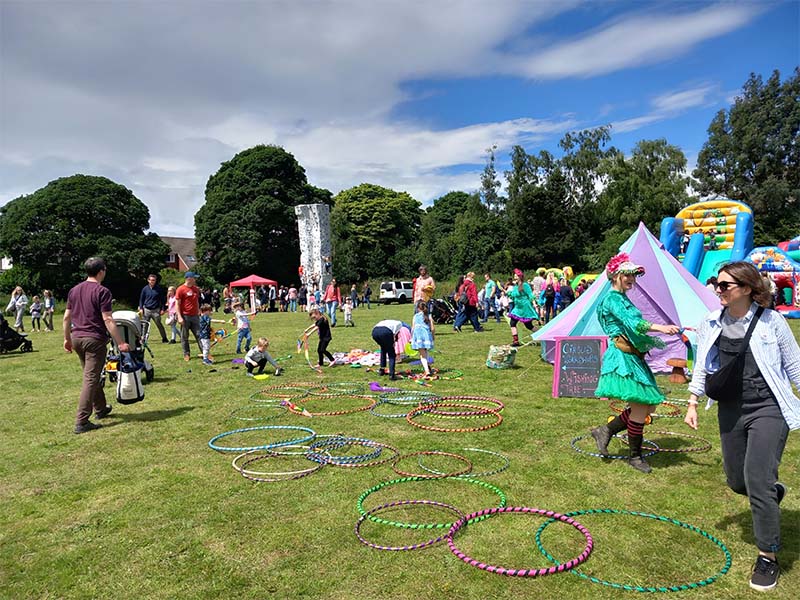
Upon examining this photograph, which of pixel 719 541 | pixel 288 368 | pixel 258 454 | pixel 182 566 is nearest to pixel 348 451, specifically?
pixel 258 454

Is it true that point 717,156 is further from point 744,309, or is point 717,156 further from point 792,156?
point 744,309

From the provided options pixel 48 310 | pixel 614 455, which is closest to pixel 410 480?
pixel 614 455

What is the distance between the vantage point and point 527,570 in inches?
149

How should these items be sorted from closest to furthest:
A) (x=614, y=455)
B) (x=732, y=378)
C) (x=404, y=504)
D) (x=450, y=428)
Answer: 1. (x=732, y=378)
2. (x=404, y=504)
3. (x=614, y=455)
4. (x=450, y=428)

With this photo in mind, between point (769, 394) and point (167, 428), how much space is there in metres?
6.88

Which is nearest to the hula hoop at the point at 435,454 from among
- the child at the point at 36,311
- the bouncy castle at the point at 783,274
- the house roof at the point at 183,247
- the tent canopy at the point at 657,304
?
the tent canopy at the point at 657,304

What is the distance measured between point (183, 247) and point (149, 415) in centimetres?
7600

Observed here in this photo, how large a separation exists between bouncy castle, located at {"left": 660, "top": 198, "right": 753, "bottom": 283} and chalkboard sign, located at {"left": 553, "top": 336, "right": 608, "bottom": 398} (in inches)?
572

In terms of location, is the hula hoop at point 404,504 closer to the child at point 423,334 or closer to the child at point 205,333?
the child at point 423,334

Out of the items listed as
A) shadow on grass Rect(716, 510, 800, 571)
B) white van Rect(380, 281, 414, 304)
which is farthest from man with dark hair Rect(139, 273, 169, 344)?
white van Rect(380, 281, 414, 304)

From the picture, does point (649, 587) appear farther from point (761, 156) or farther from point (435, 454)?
point (761, 156)

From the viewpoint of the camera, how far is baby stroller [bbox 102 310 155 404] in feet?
26.6

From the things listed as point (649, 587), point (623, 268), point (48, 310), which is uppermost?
point (623, 268)

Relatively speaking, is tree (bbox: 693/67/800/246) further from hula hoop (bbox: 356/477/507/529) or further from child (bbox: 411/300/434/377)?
hula hoop (bbox: 356/477/507/529)
